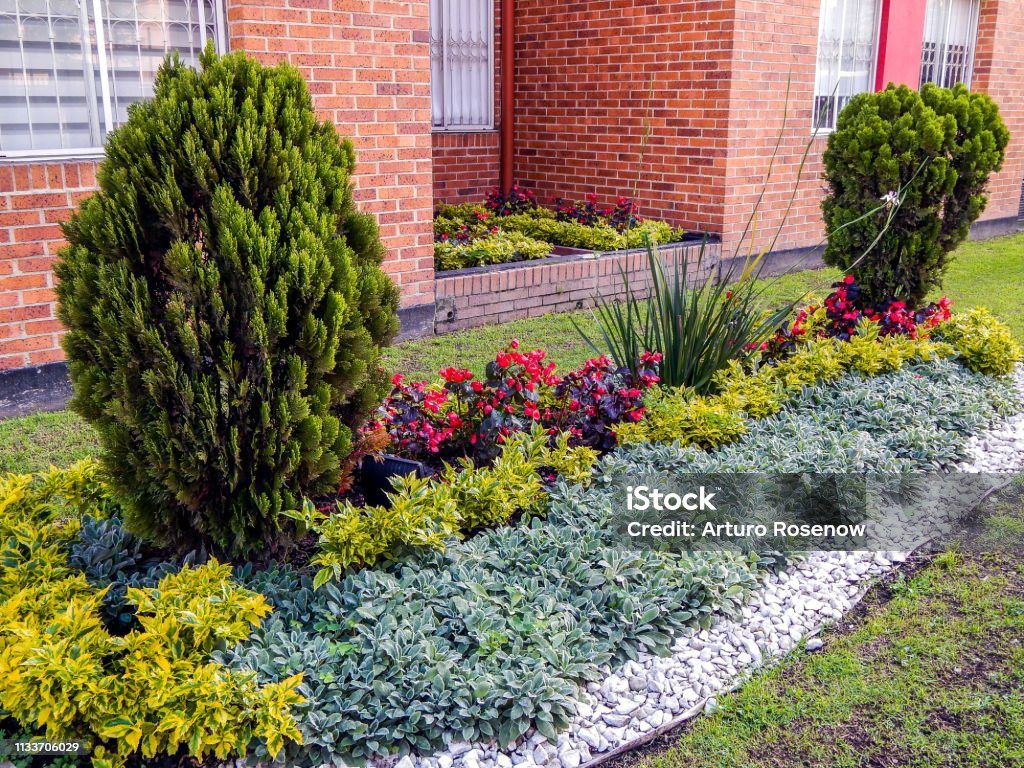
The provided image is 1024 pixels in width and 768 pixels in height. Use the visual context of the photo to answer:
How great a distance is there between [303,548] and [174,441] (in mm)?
841

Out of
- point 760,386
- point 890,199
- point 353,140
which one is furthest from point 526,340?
point 890,199

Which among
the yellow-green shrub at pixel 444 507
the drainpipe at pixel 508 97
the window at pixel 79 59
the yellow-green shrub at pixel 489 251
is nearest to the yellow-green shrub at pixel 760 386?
the yellow-green shrub at pixel 444 507

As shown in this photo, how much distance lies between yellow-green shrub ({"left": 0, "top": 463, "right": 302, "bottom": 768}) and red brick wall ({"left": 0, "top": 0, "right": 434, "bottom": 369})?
2.53 metres

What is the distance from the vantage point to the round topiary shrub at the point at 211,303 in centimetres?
269

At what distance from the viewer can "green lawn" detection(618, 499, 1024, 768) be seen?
2590 millimetres

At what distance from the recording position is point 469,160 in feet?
32.7

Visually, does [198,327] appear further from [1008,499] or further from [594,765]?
[1008,499]

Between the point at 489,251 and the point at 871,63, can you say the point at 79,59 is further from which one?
the point at 871,63

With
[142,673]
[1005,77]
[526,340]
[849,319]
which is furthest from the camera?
[1005,77]

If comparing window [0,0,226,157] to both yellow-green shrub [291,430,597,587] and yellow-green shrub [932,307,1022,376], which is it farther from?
yellow-green shrub [932,307,1022,376]

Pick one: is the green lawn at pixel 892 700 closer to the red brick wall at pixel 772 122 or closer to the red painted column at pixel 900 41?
the red brick wall at pixel 772 122

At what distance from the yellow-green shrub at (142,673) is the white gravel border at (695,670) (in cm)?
42

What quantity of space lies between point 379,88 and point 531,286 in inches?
80.6

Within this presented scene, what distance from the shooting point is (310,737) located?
7.99 ft
